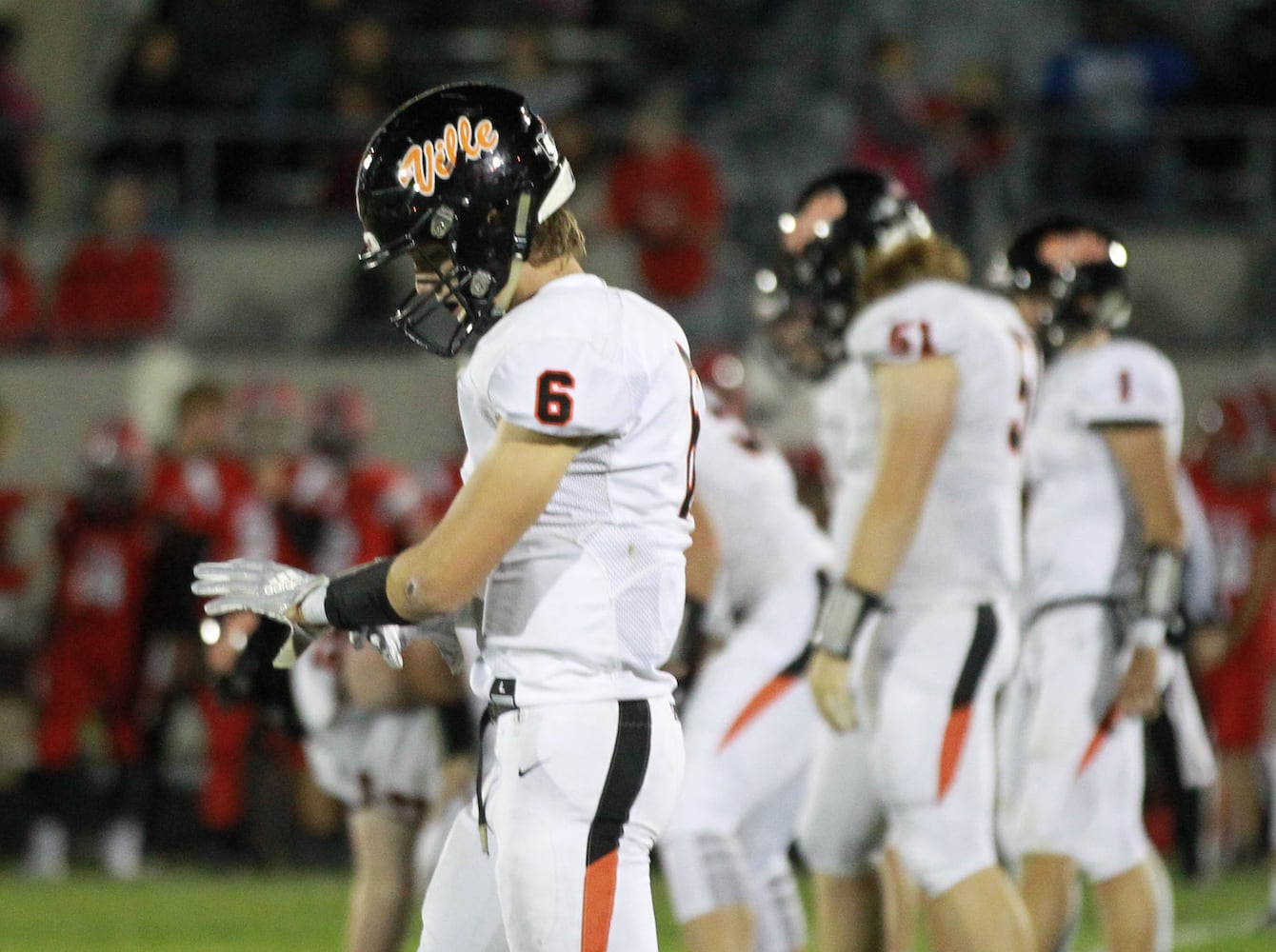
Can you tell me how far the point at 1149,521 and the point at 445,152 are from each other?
2.53m

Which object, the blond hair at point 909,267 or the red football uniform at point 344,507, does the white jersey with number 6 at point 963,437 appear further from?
the red football uniform at point 344,507

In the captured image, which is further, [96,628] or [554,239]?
[96,628]

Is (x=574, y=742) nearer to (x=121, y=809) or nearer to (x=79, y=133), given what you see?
(x=121, y=809)

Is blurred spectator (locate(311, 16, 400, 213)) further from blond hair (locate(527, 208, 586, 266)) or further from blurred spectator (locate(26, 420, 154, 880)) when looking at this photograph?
blond hair (locate(527, 208, 586, 266))

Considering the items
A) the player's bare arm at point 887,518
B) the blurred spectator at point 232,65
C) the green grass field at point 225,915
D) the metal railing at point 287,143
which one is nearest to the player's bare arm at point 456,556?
the player's bare arm at point 887,518

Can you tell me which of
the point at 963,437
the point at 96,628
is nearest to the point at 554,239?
the point at 963,437

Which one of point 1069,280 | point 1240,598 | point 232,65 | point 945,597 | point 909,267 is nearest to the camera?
point 945,597

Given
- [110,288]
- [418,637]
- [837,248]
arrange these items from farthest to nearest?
[110,288], [837,248], [418,637]

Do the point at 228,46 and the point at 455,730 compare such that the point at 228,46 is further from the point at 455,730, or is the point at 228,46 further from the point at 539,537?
the point at 539,537

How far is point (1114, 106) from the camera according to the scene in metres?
11.8

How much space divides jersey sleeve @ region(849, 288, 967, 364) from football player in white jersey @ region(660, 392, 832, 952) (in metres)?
0.53

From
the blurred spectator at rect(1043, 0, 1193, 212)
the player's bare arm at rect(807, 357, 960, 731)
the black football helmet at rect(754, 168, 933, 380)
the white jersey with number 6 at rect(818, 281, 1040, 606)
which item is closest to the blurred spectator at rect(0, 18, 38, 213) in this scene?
the blurred spectator at rect(1043, 0, 1193, 212)

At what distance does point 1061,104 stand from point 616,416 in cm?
932

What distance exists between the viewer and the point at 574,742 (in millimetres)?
3074
